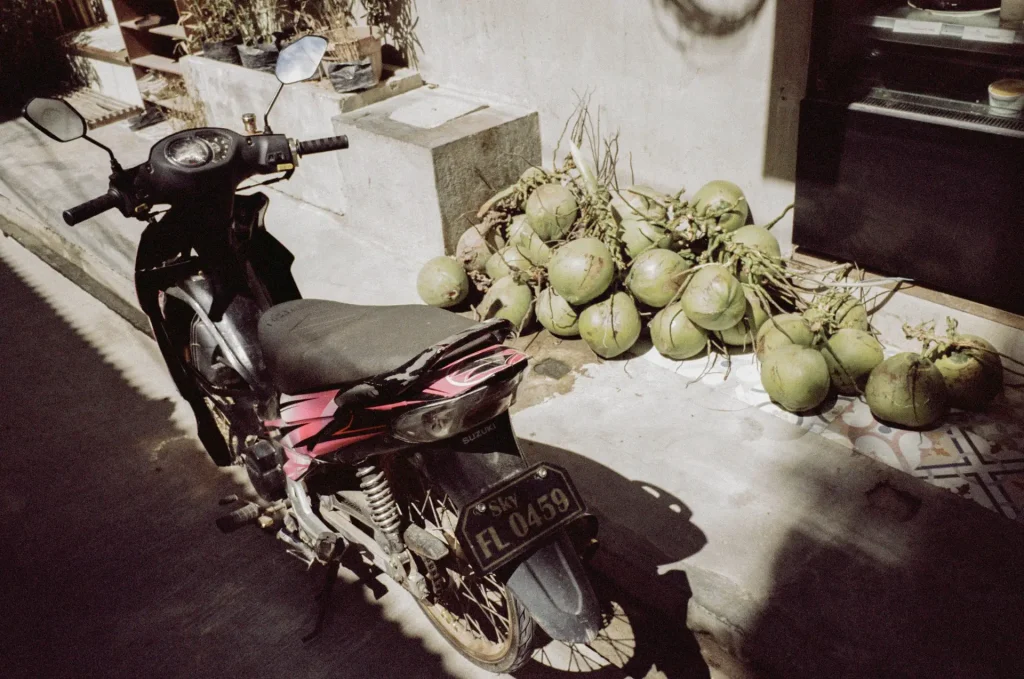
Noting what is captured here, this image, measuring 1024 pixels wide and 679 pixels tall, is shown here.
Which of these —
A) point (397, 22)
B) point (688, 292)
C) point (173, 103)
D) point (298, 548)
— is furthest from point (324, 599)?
point (173, 103)

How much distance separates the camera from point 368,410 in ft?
7.45

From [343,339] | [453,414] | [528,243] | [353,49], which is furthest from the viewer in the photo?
[353,49]

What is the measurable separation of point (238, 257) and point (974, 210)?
3279mm

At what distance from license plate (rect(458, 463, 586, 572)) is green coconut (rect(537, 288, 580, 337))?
215 centimetres

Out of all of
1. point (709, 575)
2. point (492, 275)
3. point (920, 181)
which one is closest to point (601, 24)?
point (492, 275)

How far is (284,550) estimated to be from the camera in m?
3.47

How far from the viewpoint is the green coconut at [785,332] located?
3764 millimetres

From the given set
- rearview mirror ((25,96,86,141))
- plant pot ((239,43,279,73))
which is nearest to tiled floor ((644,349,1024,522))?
rearview mirror ((25,96,86,141))

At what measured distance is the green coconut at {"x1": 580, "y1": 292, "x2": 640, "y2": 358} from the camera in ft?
13.5

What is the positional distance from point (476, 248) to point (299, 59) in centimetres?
208

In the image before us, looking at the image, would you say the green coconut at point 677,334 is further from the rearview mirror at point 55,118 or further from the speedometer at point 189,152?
the rearview mirror at point 55,118

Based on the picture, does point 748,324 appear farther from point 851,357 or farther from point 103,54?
point 103,54

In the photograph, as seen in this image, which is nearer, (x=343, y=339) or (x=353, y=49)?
(x=343, y=339)

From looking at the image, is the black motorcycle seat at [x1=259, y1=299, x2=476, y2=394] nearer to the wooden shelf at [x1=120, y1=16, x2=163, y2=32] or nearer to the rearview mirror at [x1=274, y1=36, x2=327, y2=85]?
the rearview mirror at [x1=274, y1=36, x2=327, y2=85]
